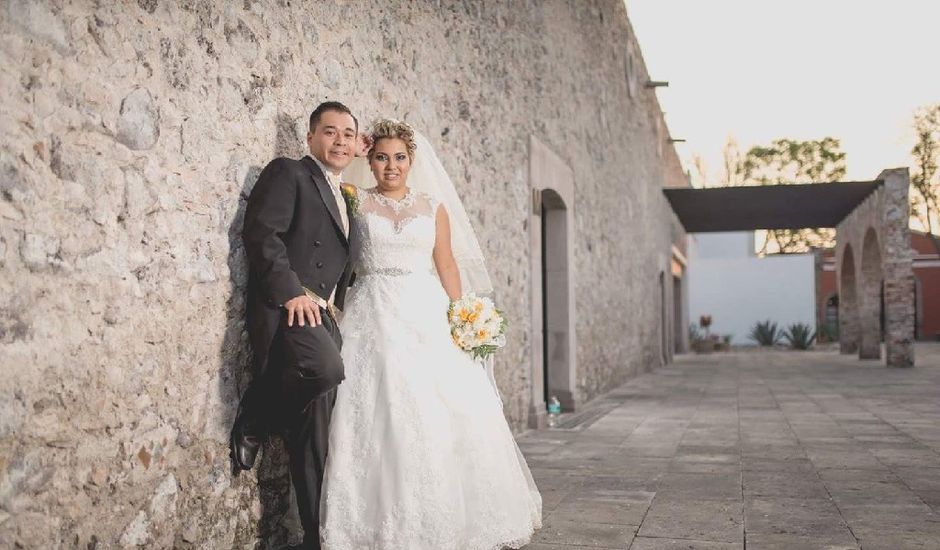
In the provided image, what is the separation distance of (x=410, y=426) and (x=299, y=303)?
0.58m

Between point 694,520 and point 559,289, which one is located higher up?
point 559,289

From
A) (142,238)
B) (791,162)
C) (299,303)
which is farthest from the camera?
(791,162)

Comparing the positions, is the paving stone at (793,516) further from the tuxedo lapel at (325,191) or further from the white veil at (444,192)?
the tuxedo lapel at (325,191)

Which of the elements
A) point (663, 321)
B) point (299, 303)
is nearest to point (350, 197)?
point (299, 303)

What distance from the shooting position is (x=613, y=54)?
1118cm

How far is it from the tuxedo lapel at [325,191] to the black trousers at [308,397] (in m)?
0.32

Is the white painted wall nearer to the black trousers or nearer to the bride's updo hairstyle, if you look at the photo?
the bride's updo hairstyle

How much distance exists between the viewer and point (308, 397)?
8.59 ft

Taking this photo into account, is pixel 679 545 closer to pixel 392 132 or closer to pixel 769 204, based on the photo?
pixel 392 132

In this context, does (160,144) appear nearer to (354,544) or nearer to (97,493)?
(97,493)

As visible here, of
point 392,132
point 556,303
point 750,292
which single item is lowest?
point 556,303

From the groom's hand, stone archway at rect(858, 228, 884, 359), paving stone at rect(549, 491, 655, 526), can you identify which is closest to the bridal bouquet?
the groom's hand

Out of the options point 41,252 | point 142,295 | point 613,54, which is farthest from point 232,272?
point 613,54

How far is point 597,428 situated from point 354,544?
3974 millimetres
